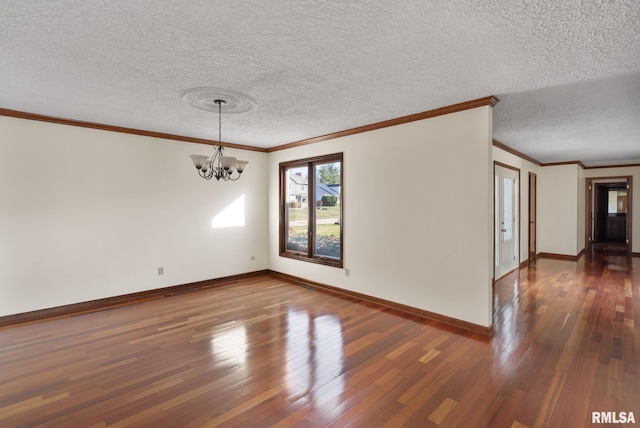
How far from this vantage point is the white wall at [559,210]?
25.5 feet

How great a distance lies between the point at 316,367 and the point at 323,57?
101 inches

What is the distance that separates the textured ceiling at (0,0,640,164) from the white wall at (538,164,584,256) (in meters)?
4.48

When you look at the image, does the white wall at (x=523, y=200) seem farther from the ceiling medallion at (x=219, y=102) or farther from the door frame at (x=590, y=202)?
the ceiling medallion at (x=219, y=102)

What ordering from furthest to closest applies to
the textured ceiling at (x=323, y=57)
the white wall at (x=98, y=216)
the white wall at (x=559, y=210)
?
the white wall at (x=559, y=210) < the white wall at (x=98, y=216) < the textured ceiling at (x=323, y=57)

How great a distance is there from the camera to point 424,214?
3992 millimetres

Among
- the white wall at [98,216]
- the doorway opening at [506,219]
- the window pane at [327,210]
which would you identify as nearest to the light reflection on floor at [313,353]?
the window pane at [327,210]

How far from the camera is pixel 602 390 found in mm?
2377

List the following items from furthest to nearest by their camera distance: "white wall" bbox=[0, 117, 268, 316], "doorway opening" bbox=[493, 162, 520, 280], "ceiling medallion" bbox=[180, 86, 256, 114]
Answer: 1. "doorway opening" bbox=[493, 162, 520, 280]
2. "white wall" bbox=[0, 117, 268, 316]
3. "ceiling medallion" bbox=[180, 86, 256, 114]

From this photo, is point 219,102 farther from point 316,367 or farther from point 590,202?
point 590,202

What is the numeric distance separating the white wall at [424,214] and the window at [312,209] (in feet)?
0.98

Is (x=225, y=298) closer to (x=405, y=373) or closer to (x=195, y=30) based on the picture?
(x=405, y=373)

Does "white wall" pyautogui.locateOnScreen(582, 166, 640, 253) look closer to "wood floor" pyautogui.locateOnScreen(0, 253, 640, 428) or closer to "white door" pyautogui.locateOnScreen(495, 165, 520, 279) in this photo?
"white door" pyautogui.locateOnScreen(495, 165, 520, 279)

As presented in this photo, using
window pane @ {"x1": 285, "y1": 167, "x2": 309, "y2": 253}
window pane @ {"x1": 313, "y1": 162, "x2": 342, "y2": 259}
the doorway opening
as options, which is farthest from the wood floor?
window pane @ {"x1": 285, "y1": 167, "x2": 309, "y2": 253}

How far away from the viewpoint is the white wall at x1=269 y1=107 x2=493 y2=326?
348cm
